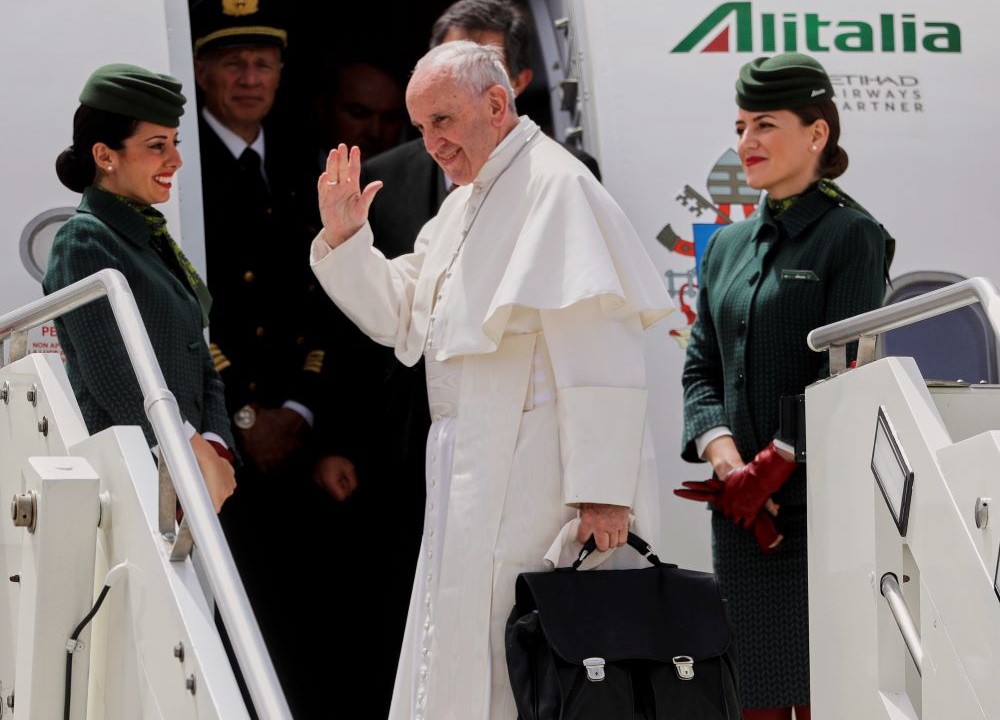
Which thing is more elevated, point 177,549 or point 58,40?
point 58,40

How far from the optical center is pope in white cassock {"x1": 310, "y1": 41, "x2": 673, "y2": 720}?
394cm

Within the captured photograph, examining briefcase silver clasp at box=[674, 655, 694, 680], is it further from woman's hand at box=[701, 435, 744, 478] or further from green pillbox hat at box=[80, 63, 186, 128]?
green pillbox hat at box=[80, 63, 186, 128]

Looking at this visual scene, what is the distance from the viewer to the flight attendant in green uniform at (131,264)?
4188mm

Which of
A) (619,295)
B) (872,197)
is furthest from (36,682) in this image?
(872,197)

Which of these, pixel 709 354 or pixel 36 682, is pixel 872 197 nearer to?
pixel 709 354

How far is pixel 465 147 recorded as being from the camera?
4188 mm

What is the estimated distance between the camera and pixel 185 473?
3021mm

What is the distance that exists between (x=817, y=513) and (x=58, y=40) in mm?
2892

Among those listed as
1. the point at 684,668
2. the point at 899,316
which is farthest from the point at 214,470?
the point at 899,316

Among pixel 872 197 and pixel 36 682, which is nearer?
pixel 36 682

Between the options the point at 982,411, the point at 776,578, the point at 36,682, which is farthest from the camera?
the point at 776,578

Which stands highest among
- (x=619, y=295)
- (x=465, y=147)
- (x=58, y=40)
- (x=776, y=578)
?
(x=58, y=40)

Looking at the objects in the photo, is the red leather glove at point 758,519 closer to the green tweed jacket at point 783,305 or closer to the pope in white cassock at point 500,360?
the green tweed jacket at point 783,305

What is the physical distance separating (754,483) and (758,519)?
128 millimetres
